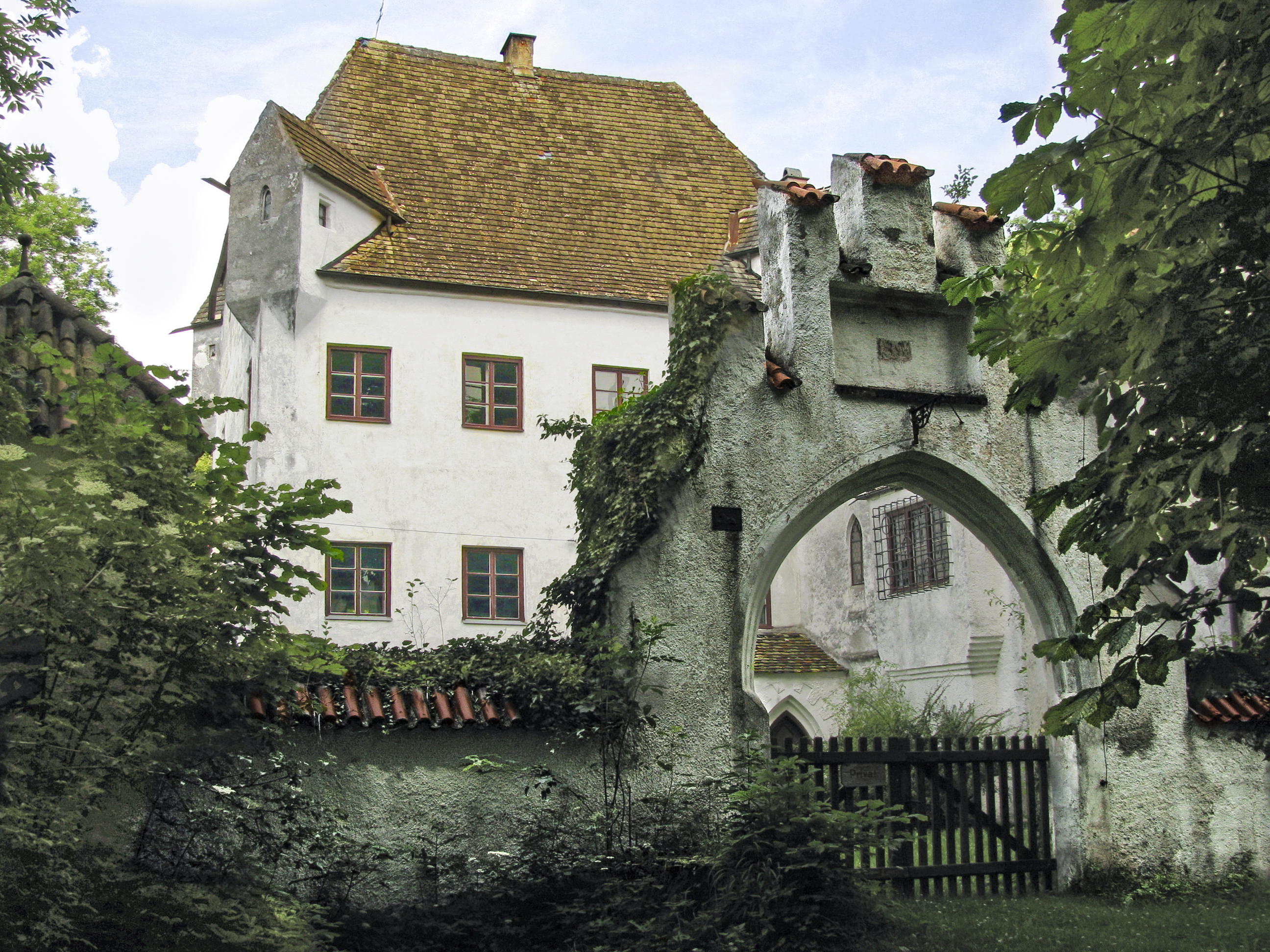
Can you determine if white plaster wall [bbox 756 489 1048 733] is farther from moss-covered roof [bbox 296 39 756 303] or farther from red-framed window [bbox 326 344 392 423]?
red-framed window [bbox 326 344 392 423]

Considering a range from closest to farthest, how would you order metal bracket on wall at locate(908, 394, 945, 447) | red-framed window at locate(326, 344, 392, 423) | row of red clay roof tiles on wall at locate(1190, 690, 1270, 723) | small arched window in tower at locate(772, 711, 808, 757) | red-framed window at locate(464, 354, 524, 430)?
metal bracket on wall at locate(908, 394, 945, 447)
row of red clay roof tiles on wall at locate(1190, 690, 1270, 723)
red-framed window at locate(326, 344, 392, 423)
red-framed window at locate(464, 354, 524, 430)
small arched window in tower at locate(772, 711, 808, 757)

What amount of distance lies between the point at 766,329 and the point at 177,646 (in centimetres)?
592

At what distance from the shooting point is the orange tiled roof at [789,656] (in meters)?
24.0

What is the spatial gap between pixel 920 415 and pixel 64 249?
2461 cm

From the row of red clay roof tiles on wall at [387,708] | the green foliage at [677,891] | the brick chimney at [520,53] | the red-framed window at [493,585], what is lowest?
the green foliage at [677,891]

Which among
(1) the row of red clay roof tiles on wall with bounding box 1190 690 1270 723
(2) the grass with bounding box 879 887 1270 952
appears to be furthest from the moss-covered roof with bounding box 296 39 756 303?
(2) the grass with bounding box 879 887 1270 952

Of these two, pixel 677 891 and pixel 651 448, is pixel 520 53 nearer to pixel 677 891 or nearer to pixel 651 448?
pixel 651 448

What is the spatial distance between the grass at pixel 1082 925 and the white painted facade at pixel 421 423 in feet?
38.7

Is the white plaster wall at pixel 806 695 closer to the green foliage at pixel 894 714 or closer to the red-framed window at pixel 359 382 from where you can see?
the green foliage at pixel 894 714

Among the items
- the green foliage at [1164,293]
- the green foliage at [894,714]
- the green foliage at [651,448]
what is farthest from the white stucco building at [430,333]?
the green foliage at [1164,293]

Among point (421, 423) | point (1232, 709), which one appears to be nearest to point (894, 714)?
point (421, 423)

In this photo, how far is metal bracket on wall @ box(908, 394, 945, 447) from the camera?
36.8 feet

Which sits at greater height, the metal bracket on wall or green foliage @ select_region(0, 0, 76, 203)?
green foliage @ select_region(0, 0, 76, 203)

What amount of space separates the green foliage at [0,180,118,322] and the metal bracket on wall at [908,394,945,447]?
2159 centimetres
